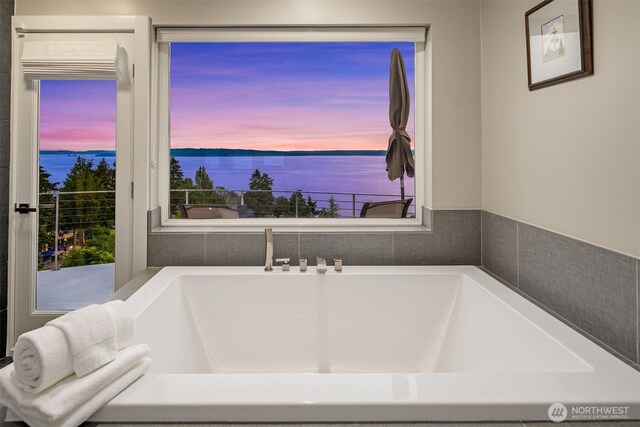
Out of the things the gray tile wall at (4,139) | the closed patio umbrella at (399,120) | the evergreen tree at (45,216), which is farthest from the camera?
the closed patio umbrella at (399,120)

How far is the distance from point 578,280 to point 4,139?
292cm

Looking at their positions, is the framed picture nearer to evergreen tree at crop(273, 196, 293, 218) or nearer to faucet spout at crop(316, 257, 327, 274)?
faucet spout at crop(316, 257, 327, 274)

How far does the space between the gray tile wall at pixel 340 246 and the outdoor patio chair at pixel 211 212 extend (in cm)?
28

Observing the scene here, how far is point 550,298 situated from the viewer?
178 centimetres

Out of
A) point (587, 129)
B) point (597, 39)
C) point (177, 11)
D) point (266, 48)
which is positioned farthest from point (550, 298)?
point (177, 11)

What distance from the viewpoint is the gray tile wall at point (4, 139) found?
2.40m

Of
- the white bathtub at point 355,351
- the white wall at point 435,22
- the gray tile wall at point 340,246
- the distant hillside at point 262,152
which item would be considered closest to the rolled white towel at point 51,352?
the white bathtub at point 355,351

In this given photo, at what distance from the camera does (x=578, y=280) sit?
5.20 ft

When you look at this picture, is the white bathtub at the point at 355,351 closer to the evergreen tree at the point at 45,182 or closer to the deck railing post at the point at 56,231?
the deck railing post at the point at 56,231

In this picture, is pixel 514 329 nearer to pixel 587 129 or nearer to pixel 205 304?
pixel 587 129

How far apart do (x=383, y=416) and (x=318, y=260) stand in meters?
1.32

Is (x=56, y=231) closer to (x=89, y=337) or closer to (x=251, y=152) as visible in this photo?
(x=251, y=152)

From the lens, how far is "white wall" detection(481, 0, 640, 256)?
4.33 ft

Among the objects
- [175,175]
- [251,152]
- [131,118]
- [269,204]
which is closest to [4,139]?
[131,118]
